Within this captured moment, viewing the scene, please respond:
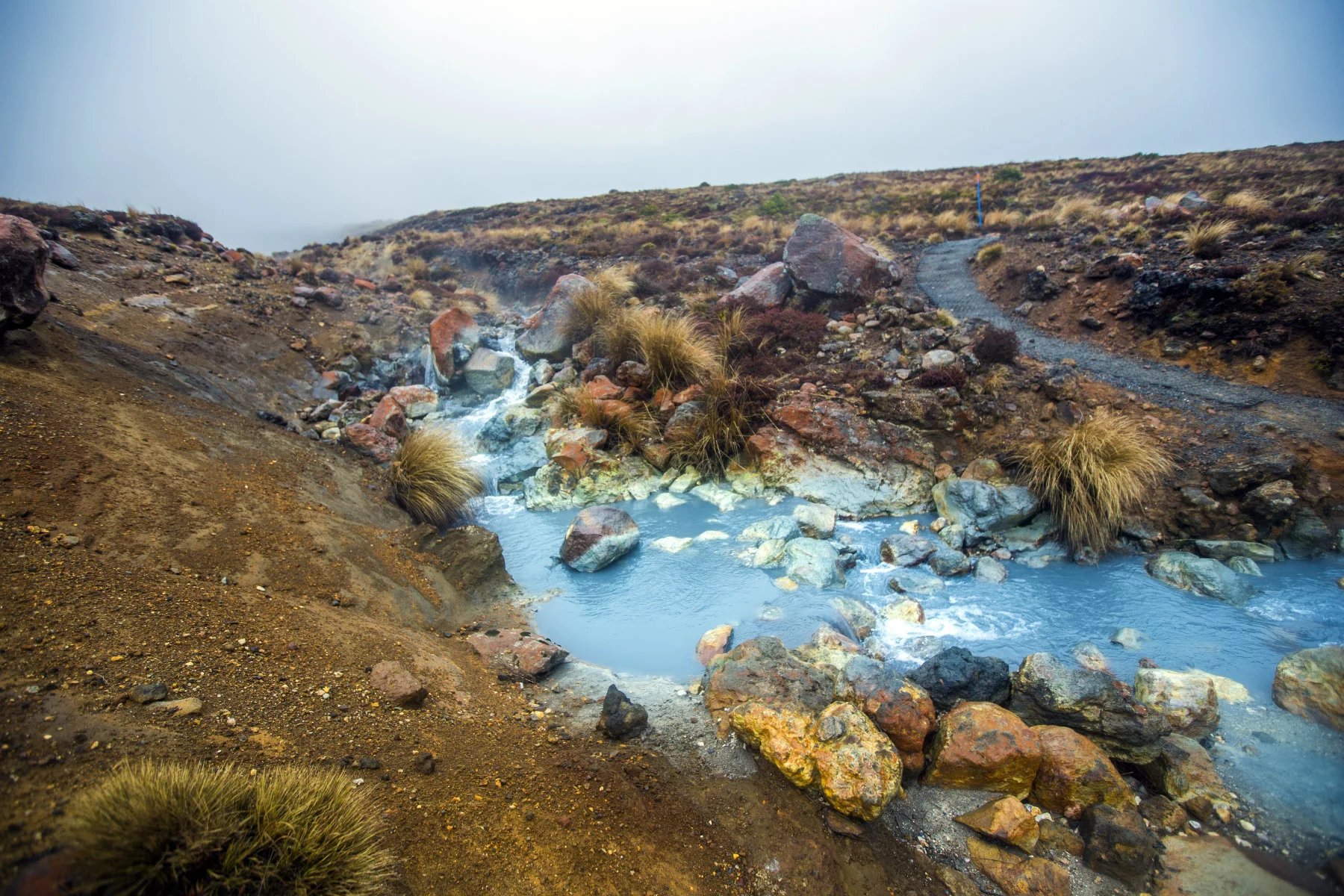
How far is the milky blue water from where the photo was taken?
10.9 feet

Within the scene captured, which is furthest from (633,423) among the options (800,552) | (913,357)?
(913,357)

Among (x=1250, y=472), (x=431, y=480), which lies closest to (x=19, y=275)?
(x=431, y=480)

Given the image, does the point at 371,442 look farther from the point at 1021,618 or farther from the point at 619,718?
the point at 1021,618

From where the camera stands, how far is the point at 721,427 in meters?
8.05

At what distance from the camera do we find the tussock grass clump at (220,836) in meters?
1.53

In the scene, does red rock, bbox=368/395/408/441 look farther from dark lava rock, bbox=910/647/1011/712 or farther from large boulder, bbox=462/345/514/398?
dark lava rock, bbox=910/647/1011/712

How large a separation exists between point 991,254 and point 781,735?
13.5 meters

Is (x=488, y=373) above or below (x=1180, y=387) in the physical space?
above

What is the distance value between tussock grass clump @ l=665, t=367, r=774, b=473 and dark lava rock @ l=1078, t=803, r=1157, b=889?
Answer: 571 cm

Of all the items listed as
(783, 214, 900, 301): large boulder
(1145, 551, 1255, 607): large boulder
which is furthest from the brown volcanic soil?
(783, 214, 900, 301): large boulder

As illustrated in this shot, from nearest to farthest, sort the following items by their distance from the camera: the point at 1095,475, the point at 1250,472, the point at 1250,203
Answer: the point at 1250,472 < the point at 1095,475 < the point at 1250,203

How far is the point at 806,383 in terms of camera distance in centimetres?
860

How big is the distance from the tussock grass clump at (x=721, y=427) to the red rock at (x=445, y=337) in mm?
5570

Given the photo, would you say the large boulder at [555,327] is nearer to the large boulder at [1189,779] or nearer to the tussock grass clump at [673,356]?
the tussock grass clump at [673,356]
